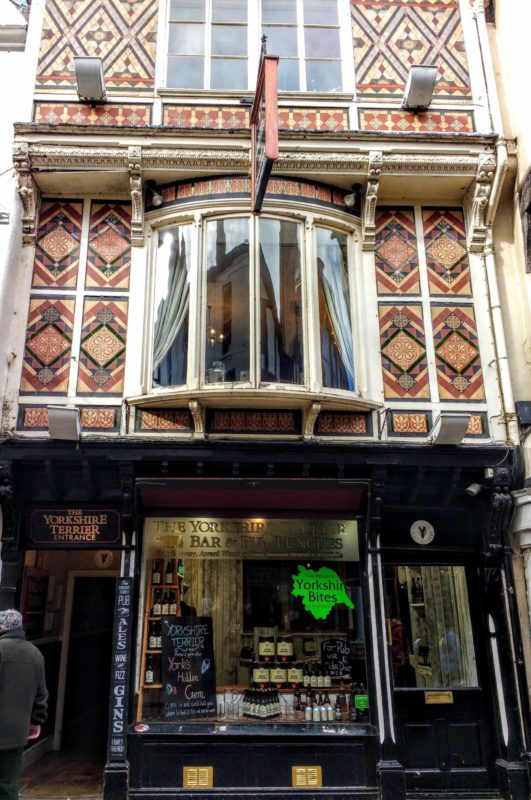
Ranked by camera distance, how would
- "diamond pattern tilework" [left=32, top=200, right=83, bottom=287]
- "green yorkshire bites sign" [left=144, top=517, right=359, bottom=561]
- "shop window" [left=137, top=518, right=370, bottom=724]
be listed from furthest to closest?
"diamond pattern tilework" [left=32, top=200, right=83, bottom=287]
"green yorkshire bites sign" [left=144, top=517, right=359, bottom=561]
"shop window" [left=137, top=518, right=370, bottom=724]

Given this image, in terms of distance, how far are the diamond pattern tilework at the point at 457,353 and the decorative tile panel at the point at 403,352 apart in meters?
0.22

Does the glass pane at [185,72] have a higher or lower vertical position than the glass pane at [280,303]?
higher

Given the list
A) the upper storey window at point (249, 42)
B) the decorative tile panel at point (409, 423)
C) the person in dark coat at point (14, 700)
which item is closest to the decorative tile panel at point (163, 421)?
the decorative tile panel at point (409, 423)

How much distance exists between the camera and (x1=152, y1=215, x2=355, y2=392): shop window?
8.05 m

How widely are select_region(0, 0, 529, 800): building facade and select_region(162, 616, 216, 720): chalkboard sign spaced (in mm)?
28

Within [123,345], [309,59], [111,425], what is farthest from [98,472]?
[309,59]

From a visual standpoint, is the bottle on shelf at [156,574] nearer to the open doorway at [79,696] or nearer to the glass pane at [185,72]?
the open doorway at [79,696]

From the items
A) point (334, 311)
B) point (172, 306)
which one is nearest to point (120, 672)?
point (172, 306)

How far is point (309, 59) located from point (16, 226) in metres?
5.16

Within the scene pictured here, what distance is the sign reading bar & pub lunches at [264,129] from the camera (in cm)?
686

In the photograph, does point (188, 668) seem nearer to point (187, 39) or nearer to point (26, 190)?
point (26, 190)

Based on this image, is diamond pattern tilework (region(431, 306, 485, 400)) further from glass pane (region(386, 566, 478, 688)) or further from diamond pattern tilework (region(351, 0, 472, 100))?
diamond pattern tilework (region(351, 0, 472, 100))

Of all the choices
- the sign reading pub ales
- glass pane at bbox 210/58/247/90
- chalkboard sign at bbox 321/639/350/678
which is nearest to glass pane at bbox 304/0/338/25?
glass pane at bbox 210/58/247/90

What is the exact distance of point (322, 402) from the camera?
783cm
